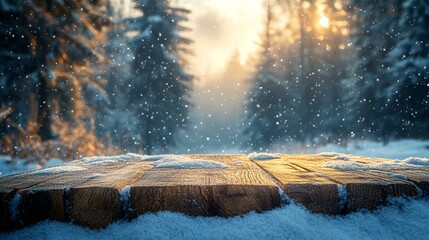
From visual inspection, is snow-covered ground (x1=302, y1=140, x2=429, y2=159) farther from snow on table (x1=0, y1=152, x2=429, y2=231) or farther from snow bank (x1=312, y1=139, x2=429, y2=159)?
snow on table (x1=0, y1=152, x2=429, y2=231)

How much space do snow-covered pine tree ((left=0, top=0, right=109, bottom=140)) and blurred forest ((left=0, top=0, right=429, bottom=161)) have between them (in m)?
0.03

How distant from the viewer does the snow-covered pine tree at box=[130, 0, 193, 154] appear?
1747cm

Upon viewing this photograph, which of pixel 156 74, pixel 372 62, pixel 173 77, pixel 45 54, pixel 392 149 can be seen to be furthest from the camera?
pixel 173 77

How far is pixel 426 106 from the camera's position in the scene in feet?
33.7

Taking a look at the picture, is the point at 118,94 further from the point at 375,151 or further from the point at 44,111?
the point at 375,151

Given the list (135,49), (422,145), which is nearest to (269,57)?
(135,49)

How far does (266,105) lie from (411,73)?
11.3 metres

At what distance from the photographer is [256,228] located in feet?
2.97

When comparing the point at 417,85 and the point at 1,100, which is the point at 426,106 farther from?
the point at 1,100

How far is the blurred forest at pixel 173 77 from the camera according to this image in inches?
296

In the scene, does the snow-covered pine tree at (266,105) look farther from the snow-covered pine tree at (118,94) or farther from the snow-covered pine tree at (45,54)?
the snow-covered pine tree at (45,54)

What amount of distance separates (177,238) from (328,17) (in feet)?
82.8

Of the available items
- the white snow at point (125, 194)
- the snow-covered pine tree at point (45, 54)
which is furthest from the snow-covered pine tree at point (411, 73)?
the white snow at point (125, 194)

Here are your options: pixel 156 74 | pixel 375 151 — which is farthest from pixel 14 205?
pixel 156 74
